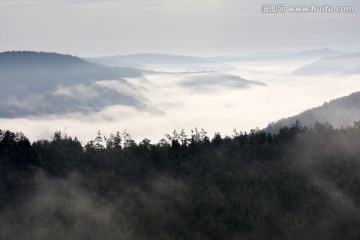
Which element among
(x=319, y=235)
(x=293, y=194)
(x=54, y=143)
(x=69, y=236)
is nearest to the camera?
(x=319, y=235)

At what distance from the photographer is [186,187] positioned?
261 ft

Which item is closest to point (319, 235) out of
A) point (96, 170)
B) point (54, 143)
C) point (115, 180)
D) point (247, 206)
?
point (247, 206)

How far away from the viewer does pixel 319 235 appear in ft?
181

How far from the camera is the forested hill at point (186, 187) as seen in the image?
60.1 m

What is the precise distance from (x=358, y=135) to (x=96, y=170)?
2154 inches

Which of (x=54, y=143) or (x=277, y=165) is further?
(x=54, y=143)

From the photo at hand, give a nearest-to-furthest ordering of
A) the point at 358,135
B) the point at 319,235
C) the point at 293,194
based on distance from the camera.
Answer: the point at 319,235 → the point at 293,194 → the point at 358,135

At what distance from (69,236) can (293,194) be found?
32.3m

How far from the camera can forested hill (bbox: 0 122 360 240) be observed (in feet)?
197

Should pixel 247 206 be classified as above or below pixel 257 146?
below

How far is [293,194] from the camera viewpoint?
69.8 metres

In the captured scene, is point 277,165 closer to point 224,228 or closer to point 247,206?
point 247,206

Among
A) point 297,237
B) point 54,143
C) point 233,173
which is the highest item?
point 54,143

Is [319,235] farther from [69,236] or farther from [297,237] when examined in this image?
[69,236]
